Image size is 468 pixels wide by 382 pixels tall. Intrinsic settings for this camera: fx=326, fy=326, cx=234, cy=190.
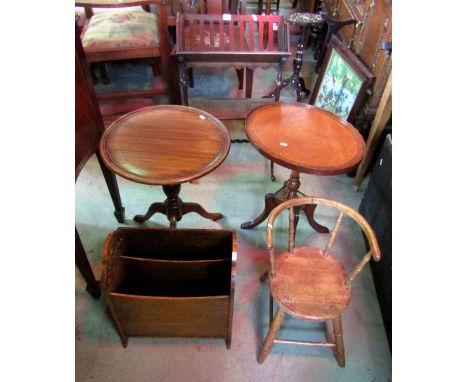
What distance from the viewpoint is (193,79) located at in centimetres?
362

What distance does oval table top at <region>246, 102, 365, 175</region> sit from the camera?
59.2 inches

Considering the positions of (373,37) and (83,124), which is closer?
(83,124)

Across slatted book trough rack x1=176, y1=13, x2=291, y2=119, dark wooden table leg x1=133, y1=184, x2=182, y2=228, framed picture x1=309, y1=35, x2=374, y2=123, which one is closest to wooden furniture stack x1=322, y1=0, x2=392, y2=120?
framed picture x1=309, y1=35, x2=374, y2=123

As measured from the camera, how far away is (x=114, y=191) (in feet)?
6.62

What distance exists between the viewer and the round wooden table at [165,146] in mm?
1467

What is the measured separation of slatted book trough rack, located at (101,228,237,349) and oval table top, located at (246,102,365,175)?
1.52ft

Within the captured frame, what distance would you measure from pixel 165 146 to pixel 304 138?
0.70 meters

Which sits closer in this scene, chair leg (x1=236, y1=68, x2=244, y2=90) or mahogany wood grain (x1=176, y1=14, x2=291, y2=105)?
mahogany wood grain (x1=176, y1=14, x2=291, y2=105)

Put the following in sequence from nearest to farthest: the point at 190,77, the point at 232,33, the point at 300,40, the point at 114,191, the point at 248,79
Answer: the point at 114,191 → the point at 232,33 → the point at 300,40 → the point at 248,79 → the point at 190,77

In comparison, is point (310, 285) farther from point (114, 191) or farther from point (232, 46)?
point (232, 46)

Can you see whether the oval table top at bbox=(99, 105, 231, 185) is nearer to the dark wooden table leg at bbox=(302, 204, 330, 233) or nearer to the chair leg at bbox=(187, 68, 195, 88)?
the dark wooden table leg at bbox=(302, 204, 330, 233)

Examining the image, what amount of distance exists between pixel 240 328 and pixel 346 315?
0.59 meters

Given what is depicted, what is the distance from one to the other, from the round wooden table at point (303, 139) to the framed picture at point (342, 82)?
0.63 m

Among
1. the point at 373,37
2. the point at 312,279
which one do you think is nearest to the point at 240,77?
the point at 373,37
